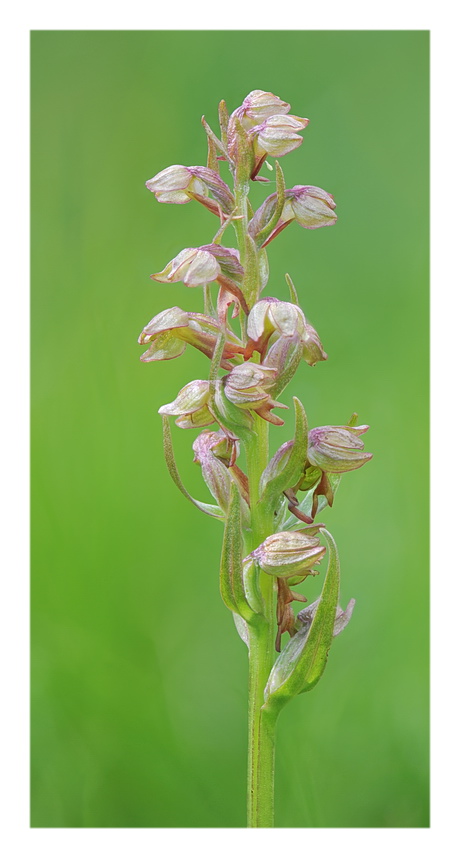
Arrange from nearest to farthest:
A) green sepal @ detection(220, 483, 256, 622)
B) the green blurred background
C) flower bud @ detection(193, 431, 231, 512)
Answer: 1. green sepal @ detection(220, 483, 256, 622)
2. flower bud @ detection(193, 431, 231, 512)
3. the green blurred background

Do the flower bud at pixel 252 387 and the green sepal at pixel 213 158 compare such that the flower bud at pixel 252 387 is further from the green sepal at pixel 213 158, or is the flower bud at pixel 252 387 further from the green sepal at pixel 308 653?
the green sepal at pixel 213 158

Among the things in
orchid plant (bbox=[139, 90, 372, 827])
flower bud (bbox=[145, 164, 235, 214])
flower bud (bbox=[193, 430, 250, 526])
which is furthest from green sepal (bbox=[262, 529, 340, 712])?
flower bud (bbox=[145, 164, 235, 214])

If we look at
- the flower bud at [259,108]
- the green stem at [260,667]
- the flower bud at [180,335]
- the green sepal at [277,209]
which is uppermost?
the flower bud at [259,108]

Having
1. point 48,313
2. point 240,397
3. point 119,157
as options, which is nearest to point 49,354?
point 48,313

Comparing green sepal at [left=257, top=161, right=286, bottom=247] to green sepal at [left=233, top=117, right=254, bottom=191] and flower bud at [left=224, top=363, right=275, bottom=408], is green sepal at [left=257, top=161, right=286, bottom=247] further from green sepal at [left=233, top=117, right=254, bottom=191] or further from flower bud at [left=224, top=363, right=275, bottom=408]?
flower bud at [left=224, top=363, right=275, bottom=408]

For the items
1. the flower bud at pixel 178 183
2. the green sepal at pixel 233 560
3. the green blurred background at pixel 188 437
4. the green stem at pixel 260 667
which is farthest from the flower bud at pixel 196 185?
the green blurred background at pixel 188 437
